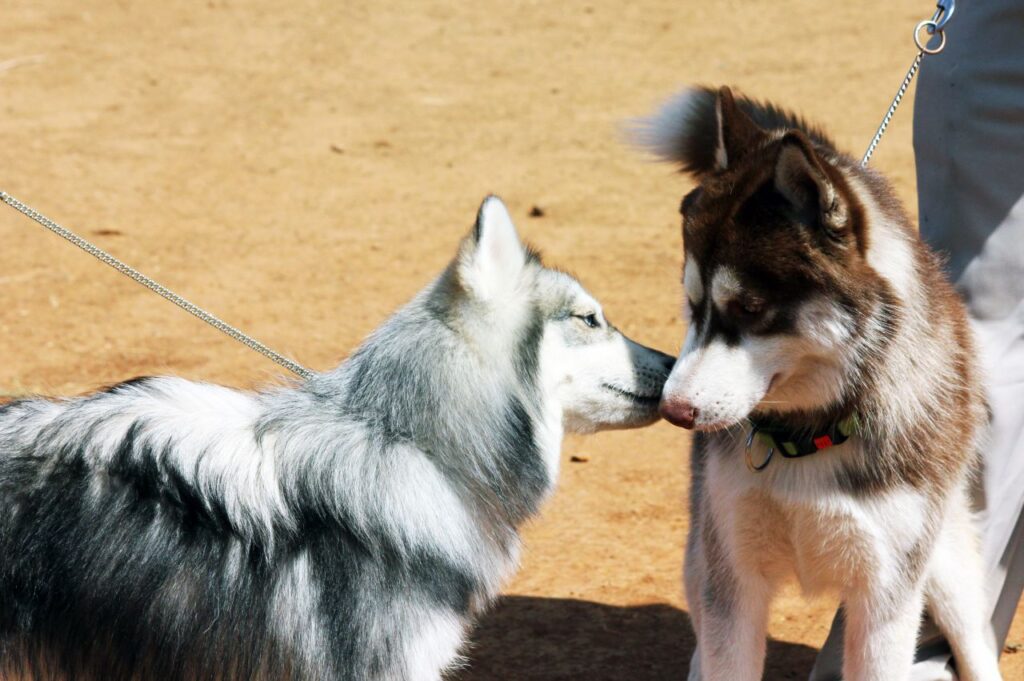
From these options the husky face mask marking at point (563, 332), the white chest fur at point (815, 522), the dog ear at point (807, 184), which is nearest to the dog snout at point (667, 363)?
the husky face mask marking at point (563, 332)

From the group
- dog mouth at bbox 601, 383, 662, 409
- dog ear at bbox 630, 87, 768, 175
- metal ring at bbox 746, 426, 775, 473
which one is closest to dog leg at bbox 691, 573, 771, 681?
metal ring at bbox 746, 426, 775, 473

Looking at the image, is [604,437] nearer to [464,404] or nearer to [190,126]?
[464,404]

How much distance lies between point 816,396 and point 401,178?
6434 millimetres

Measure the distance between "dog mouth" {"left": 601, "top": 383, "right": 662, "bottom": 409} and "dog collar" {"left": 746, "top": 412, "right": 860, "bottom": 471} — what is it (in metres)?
0.34

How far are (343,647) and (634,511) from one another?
2.45 meters

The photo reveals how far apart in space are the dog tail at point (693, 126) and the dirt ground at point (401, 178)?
63.3 inches

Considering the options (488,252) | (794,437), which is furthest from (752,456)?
(488,252)

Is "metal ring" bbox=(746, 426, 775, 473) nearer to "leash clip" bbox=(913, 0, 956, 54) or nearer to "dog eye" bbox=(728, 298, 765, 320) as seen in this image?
"dog eye" bbox=(728, 298, 765, 320)

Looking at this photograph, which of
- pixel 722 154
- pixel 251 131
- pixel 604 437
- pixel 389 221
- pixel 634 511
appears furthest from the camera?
pixel 251 131

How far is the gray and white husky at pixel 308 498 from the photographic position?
311cm

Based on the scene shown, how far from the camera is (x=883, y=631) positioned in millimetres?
3469

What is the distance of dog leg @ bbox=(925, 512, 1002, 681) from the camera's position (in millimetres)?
3795

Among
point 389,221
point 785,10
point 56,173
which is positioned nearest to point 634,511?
point 389,221

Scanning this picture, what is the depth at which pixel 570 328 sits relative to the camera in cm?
357
